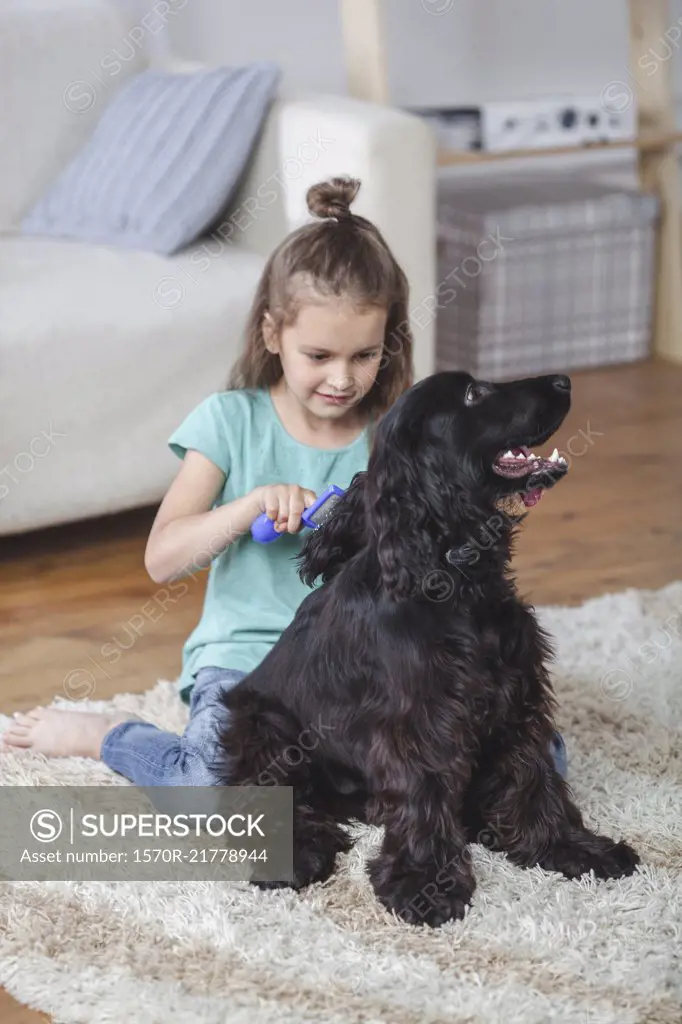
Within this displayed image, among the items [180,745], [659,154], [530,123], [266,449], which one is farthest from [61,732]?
[659,154]

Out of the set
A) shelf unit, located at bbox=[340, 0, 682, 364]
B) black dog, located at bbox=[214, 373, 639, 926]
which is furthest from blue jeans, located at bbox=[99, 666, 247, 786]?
shelf unit, located at bbox=[340, 0, 682, 364]

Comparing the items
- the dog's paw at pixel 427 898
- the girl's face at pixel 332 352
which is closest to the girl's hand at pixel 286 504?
the girl's face at pixel 332 352

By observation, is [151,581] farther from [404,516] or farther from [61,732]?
[404,516]

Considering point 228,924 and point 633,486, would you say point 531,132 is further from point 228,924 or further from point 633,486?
point 228,924

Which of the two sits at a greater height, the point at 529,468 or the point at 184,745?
the point at 529,468

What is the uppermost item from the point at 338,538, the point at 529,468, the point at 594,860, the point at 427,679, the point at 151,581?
the point at 529,468

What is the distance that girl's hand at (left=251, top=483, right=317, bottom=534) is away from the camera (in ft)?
5.25

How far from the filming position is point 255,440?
6.03ft

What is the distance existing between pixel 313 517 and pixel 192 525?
9.6 inches

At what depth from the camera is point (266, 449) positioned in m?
1.83

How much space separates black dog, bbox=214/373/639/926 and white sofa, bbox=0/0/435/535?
1039 millimetres

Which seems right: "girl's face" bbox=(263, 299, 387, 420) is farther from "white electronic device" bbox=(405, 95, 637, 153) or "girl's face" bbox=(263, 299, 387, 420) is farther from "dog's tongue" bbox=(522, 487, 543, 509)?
"white electronic device" bbox=(405, 95, 637, 153)

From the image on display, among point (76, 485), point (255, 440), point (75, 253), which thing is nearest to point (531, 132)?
point (75, 253)

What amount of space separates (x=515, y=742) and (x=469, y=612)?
0.56 feet
